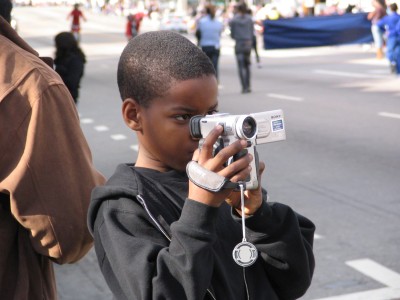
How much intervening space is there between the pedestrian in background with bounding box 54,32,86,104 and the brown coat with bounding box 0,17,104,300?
6.70 metres

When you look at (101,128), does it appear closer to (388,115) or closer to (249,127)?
(388,115)

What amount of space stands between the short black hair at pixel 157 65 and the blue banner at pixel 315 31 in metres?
21.0

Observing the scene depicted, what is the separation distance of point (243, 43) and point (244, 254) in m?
15.9

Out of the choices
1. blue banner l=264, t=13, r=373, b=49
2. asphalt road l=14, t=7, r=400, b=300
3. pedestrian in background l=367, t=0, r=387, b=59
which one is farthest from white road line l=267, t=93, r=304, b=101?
pedestrian in background l=367, t=0, r=387, b=59

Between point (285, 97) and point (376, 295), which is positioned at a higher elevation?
point (376, 295)

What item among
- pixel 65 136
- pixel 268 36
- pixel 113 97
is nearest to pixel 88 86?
pixel 113 97

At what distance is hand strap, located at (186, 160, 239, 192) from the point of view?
1796mm

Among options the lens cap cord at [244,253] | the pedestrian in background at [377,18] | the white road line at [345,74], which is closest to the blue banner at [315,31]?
the pedestrian in background at [377,18]

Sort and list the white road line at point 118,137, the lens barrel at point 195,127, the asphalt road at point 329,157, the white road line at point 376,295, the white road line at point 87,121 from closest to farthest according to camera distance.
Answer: the lens barrel at point 195,127 < the white road line at point 376,295 < the asphalt road at point 329,157 < the white road line at point 118,137 < the white road line at point 87,121

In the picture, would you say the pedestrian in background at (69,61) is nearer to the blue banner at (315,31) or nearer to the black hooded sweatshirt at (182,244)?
the black hooded sweatshirt at (182,244)

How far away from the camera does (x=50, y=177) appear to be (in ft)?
7.70

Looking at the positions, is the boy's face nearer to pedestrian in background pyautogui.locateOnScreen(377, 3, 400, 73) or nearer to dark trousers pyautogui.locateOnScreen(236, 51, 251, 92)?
dark trousers pyautogui.locateOnScreen(236, 51, 251, 92)

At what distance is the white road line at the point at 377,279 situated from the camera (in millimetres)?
5155

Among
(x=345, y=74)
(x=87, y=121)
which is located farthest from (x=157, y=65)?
(x=345, y=74)
